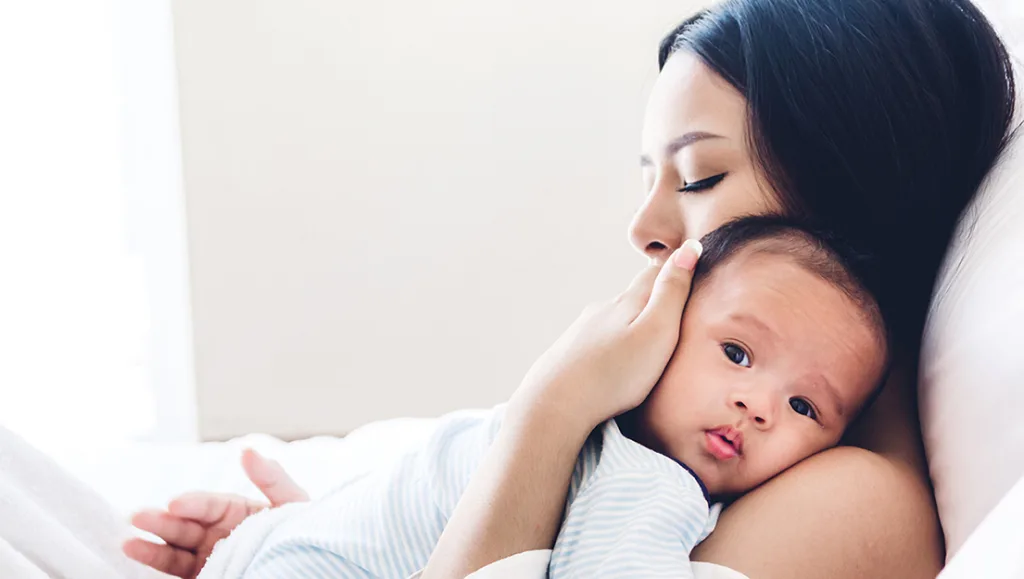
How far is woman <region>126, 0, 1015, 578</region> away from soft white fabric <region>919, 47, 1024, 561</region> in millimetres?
41

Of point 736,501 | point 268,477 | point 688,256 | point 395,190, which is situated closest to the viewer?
point 736,501

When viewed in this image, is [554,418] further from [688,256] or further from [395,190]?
[395,190]

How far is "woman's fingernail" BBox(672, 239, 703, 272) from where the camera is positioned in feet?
3.28

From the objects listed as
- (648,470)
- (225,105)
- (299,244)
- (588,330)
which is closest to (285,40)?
(225,105)

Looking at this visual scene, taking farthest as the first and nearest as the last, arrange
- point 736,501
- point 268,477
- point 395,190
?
point 395,190
point 268,477
point 736,501

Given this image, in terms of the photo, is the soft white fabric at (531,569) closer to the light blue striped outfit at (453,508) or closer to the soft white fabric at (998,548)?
the light blue striped outfit at (453,508)

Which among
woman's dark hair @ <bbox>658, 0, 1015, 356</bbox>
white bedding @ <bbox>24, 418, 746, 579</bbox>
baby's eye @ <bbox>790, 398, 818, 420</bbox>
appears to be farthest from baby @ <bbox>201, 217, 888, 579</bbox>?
white bedding @ <bbox>24, 418, 746, 579</bbox>

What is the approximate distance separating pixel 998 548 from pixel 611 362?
1.39 feet

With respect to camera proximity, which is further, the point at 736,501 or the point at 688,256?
the point at 688,256

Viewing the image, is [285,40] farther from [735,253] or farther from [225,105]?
[735,253]

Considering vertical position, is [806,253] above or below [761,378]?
above

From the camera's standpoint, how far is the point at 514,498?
32.9 inches

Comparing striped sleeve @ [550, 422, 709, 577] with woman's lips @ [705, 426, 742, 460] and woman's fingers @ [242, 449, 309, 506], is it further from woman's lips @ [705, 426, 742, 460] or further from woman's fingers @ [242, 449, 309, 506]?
woman's fingers @ [242, 449, 309, 506]

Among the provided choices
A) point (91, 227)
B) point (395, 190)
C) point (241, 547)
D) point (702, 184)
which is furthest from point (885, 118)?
point (91, 227)
